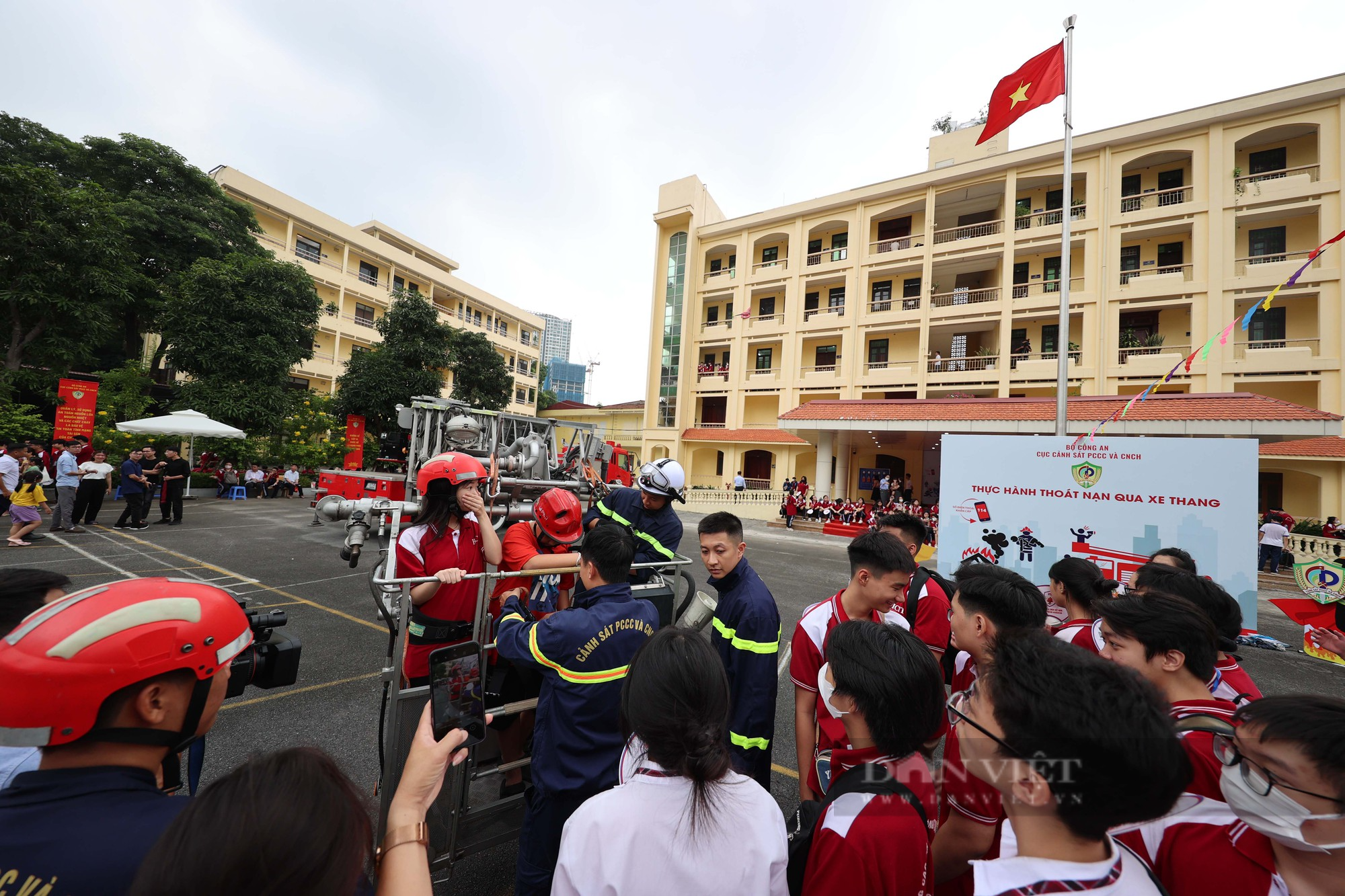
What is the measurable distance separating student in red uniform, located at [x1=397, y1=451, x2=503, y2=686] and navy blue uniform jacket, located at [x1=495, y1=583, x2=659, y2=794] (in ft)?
2.67

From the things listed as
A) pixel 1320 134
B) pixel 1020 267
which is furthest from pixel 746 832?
pixel 1320 134

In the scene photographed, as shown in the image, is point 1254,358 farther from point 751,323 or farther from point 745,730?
point 745,730

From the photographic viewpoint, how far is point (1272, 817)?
109 centimetres

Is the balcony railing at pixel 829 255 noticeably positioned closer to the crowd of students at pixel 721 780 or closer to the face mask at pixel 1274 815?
the crowd of students at pixel 721 780

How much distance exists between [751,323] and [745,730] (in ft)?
83.0

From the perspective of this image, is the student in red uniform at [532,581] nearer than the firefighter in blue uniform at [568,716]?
No

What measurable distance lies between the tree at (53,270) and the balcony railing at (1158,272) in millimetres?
33758

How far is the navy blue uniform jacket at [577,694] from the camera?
184 cm

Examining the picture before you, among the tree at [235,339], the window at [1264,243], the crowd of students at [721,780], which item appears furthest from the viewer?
the window at [1264,243]

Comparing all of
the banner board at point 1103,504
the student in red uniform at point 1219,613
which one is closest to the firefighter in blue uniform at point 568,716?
the student in red uniform at point 1219,613

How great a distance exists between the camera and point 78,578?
251 inches

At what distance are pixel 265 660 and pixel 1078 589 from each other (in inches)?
159

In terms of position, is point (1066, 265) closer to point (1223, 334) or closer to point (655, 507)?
point (1223, 334)

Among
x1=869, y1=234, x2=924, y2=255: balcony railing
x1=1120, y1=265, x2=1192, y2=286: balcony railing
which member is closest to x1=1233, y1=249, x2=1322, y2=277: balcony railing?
x1=1120, y1=265, x2=1192, y2=286: balcony railing
